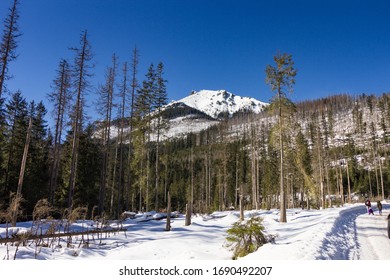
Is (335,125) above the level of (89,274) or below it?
above

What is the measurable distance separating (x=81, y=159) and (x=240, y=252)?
27.4m

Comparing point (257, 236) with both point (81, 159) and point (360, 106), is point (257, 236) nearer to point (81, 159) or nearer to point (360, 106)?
point (81, 159)

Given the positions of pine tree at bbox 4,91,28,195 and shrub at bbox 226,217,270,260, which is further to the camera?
pine tree at bbox 4,91,28,195

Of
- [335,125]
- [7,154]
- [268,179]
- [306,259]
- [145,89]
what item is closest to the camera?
[306,259]

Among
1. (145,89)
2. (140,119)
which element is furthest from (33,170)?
(145,89)

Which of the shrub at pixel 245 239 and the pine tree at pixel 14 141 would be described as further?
the pine tree at pixel 14 141

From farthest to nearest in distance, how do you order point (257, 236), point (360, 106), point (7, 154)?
1. point (360, 106)
2. point (7, 154)
3. point (257, 236)

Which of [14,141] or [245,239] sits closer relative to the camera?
[245,239]

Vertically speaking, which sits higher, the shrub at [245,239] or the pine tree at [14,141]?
the pine tree at [14,141]

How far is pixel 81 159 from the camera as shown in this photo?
32.7 meters

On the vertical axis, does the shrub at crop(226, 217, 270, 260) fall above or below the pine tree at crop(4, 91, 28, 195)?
below

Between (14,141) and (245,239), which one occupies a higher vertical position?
(14,141)

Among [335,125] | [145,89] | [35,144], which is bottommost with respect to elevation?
[35,144]

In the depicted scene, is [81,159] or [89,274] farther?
[81,159]
